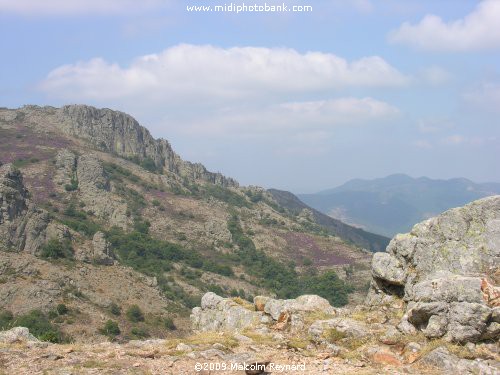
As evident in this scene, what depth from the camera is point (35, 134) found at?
123000 millimetres

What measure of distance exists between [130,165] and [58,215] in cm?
4382

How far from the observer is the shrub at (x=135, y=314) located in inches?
1928

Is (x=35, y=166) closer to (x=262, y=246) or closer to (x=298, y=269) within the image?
(x=262, y=246)

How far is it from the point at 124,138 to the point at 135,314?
106 meters

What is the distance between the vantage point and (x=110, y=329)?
43094mm

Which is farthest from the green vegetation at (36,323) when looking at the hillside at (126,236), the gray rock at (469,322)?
the gray rock at (469,322)

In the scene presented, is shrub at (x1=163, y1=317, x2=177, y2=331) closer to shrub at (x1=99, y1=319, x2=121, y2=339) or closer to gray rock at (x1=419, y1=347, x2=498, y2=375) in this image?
shrub at (x1=99, y1=319, x2=121, y2=339)

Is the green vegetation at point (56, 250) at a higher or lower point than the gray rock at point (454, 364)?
lower

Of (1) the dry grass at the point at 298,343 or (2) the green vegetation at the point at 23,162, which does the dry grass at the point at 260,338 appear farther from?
(2) the green vegetation at the point at 23,162

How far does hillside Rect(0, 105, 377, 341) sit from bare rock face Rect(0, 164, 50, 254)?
0.50 ft

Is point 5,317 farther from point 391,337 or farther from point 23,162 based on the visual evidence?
point 23,162

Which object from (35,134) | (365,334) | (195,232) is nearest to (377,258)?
(365,334)

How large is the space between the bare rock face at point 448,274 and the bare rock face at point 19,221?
147 ft

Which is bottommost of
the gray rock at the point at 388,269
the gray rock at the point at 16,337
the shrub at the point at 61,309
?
the shrub at the point at 61,309
